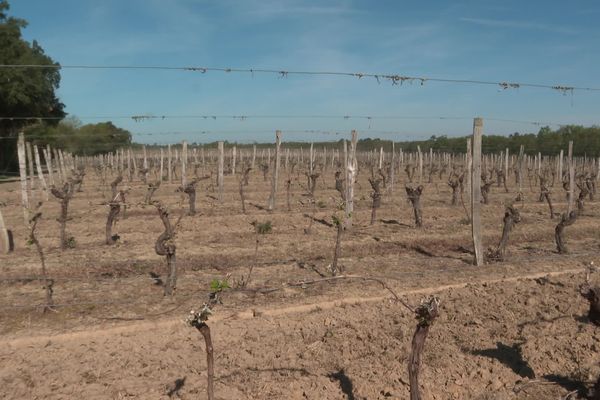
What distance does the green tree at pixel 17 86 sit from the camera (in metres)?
32.5

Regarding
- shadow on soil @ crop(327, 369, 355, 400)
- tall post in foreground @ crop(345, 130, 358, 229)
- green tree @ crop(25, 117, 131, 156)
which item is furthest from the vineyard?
green tree @ crop(25, 117, 131, 156)

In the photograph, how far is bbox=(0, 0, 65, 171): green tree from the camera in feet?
107

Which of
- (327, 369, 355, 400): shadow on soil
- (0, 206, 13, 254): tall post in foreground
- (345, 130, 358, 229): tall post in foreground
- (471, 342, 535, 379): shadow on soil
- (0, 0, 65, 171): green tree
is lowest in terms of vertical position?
(327, 369, 355, 400): shadow on soil

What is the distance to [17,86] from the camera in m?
32.5

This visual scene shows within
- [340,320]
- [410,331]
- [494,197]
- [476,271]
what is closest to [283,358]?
[340,320]

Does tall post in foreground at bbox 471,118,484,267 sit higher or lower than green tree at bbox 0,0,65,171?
lower

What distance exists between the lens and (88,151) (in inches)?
2218

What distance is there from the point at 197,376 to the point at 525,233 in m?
9.09

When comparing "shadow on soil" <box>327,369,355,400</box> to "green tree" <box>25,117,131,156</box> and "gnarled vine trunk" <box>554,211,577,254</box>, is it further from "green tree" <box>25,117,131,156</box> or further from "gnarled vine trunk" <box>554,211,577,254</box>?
"green tree" <box>25,117,131,156</box>

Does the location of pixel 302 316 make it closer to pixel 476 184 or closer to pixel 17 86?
pixel 476 184

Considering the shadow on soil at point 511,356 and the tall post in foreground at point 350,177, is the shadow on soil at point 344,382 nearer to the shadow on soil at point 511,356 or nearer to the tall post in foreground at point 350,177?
the shadow on soil at point 511,356

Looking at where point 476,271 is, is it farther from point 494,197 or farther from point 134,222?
point 494,197

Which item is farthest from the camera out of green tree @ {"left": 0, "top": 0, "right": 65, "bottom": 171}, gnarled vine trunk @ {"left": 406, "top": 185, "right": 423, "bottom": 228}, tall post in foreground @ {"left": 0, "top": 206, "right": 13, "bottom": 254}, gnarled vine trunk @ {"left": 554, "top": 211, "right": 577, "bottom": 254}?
green tree @ {"left": 0, "top": 0, "right": 65, "bottom": 171}

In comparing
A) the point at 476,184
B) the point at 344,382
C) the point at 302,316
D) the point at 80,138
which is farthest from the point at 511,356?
the point at 80,138
